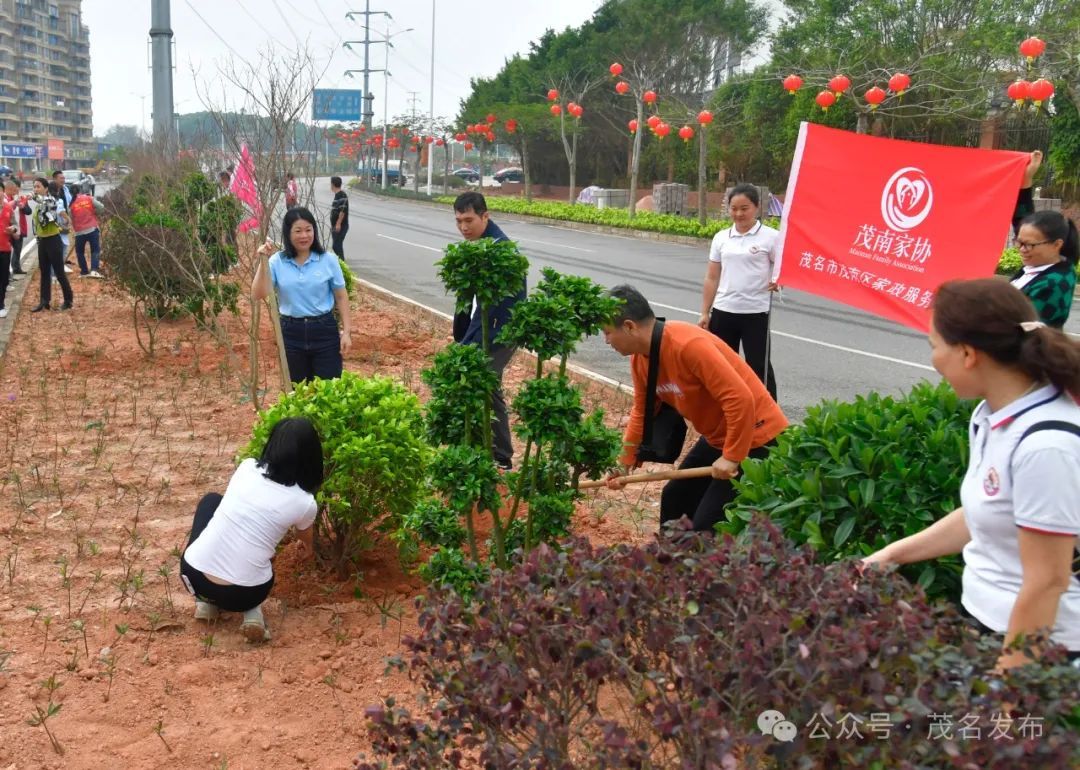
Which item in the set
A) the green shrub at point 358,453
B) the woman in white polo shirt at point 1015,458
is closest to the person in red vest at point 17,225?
the green shrub at point 358,453

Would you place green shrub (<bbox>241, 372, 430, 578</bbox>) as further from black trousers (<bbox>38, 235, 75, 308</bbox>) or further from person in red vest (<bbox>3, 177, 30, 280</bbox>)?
person in red vest (<bbox>3, 177, 30, 280</bbox>)

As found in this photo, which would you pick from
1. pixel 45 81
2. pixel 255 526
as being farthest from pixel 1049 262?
pixel 45 81

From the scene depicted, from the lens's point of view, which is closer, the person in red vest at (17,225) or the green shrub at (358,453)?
the green shrub at (358,453)

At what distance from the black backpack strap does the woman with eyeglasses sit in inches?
71.8

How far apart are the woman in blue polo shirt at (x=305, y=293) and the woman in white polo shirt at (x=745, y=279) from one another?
2.31 metres

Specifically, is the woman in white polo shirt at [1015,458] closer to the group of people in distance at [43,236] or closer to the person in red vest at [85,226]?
the group of people in distance at [43,236]

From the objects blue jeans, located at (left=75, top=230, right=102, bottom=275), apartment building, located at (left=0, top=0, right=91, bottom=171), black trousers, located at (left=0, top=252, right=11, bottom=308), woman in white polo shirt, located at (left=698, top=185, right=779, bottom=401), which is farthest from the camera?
apartment building, located at (left=0, top=0, right=91, bottom=171)

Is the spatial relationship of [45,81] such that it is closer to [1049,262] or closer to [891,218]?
[891,218]

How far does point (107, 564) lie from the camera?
4.38 metres

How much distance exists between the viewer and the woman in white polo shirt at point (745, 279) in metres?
6.35

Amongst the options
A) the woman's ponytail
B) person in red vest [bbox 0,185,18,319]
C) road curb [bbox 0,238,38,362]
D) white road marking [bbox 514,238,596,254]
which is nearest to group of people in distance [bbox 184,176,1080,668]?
the woman's ponytail

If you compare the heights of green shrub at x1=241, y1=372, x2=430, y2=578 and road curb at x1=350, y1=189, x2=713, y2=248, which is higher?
green shrub at x1=241, y1=372, x2=430, y2=578

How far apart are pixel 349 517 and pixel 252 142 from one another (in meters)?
3.79

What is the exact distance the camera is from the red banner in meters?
5.04
